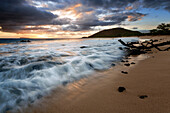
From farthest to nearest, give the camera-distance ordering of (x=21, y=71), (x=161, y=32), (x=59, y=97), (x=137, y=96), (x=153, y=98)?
(x=161, y=32) → (x=21, y=71) → (x=59, y=97) → (x=137, y=96) → (x=153, y=98)

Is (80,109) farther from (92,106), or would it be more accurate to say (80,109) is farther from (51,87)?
(51,87)

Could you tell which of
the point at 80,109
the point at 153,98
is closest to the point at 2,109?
the point at 80,109

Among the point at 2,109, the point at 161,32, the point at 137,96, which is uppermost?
the point at 161,32

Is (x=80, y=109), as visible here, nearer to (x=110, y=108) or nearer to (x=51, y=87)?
(x=110, y=108)

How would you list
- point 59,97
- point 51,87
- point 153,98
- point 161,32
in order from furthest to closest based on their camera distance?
1. point 161,32
2. point 51,87
3. point 59,97
4. point 153,98

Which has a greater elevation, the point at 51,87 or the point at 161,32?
the point at 161,32

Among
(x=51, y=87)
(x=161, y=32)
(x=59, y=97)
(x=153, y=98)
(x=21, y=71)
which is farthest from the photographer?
(x=161, y=32)

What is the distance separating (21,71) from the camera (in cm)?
288

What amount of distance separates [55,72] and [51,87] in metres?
0.80

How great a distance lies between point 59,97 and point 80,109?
1.77ft

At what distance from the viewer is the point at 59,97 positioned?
5.70 feet

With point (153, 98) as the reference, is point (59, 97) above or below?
below

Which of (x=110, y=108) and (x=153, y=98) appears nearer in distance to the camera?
(x=110, y=108)

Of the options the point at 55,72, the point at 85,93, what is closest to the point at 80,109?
the point at 85,93
